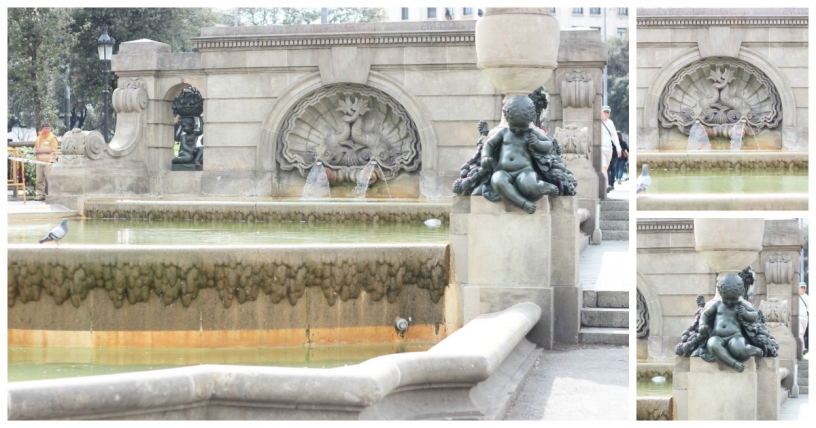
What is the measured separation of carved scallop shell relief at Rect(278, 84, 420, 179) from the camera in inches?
747

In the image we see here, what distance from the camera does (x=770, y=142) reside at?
59.4 ft

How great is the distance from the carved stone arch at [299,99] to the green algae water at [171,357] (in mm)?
9971

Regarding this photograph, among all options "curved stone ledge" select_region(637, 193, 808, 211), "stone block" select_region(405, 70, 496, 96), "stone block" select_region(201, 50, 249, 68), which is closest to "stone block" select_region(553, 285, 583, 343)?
"curved stone ledge" select_region(637, 193, 808, 211)

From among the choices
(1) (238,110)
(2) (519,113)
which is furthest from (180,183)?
(2) (519,113)

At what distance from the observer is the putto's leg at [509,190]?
798 centimetres

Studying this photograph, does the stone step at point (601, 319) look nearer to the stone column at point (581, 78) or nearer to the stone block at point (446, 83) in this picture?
the stone column at point (581, 78)

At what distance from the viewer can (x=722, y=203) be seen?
5.34 metres

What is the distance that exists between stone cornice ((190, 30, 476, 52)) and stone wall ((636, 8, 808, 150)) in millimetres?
2881

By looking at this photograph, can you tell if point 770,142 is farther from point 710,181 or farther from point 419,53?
point 710,181

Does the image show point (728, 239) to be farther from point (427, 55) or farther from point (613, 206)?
point (427, 55)

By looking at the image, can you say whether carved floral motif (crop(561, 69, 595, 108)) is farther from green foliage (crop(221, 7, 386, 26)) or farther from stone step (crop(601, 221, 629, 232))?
green foliage (crop(221, 7, 386, 26))

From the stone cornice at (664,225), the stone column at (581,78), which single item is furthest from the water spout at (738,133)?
the stone cornice at (664,225)

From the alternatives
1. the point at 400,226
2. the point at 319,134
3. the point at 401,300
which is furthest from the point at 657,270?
the point at 319,134

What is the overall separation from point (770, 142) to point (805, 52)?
1.49 m
